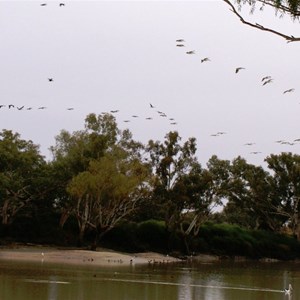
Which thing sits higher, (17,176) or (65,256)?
(17,176)

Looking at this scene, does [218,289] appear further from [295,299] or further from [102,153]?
[102,153]

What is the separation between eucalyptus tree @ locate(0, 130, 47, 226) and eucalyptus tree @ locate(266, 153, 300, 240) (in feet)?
96.5

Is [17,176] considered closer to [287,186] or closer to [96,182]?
[96,182]

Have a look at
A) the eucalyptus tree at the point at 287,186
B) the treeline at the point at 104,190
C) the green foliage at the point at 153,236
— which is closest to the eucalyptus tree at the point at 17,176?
the treeline at the point at 104,190

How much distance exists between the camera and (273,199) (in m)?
73.8

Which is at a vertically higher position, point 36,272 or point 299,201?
point 299,201

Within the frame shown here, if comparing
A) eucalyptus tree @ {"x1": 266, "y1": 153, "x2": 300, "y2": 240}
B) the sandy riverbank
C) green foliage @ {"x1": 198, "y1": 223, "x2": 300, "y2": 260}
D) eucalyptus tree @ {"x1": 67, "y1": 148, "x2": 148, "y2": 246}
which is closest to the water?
the sandy riverbank

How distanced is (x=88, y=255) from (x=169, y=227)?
15856 mm


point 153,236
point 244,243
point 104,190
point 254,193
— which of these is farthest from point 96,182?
point 254,193

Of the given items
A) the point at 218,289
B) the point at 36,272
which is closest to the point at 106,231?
the point at 36,272

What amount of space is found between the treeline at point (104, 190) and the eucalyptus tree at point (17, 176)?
3.0 inches

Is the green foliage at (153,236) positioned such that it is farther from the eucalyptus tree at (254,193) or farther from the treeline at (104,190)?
the eucalyptus tree at (254,193)

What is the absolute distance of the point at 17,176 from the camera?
51.1 metres

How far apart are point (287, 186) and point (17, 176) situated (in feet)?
107
